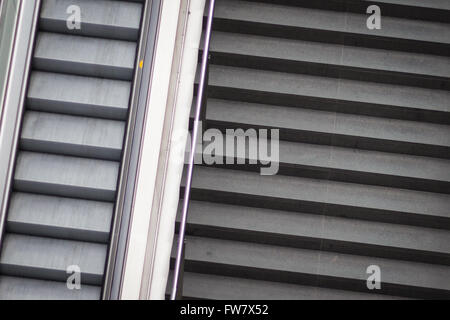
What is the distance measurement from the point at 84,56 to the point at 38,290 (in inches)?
95.0

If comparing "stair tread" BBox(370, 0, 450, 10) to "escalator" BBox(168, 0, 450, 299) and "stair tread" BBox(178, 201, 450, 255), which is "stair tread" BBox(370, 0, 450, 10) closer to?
"escalator" BBox(168, 0, 450, 299)

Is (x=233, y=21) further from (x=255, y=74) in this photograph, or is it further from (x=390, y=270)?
(x=390, y=270)

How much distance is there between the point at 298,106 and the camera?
6.73 metres

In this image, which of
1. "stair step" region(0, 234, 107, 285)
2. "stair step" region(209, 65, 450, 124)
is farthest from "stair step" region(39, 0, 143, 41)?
"stair step" region(0, 234, 107, 285)

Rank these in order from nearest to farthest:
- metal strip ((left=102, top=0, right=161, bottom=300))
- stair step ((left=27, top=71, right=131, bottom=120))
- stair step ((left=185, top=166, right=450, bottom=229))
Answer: metal strip ((left=102, top=0, right=161, bottom=300))
stair step ((left=185, top=166, right=450, bottom=229))
stair step ((left=27, top=71, right=131, bottom=120))

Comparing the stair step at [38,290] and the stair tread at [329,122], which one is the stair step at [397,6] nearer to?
the stair tread at [329,122]

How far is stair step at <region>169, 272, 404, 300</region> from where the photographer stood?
6.43 m

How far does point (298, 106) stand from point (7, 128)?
2.86 metres

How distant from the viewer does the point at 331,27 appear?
269 inches

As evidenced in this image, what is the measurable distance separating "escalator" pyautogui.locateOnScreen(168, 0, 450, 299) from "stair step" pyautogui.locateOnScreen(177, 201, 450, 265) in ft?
0.04

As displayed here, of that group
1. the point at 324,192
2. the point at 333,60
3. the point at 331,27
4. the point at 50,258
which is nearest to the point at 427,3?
the point at 331,27

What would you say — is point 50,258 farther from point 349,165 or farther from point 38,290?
point 349,165
